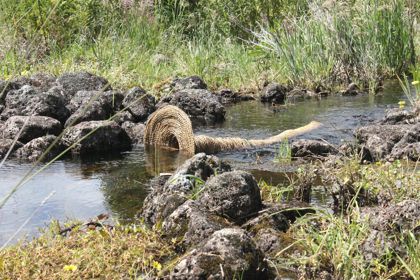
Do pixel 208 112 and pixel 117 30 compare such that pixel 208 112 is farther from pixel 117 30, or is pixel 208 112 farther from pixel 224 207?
pixel 224 207

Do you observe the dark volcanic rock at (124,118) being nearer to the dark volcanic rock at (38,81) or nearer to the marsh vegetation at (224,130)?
the marsh vegetation at (224,130)

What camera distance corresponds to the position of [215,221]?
571 centimetres

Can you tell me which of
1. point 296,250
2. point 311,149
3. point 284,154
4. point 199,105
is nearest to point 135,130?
point 199,105

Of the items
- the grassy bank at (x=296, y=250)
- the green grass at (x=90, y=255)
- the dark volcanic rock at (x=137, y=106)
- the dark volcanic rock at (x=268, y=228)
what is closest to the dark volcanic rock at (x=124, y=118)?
the dark volcanic rock at (x=137, y=106)

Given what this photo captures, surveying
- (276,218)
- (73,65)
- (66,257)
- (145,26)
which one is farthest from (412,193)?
(145,26)

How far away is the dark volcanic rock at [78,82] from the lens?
13.2 metres

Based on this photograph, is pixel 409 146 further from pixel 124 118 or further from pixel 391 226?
pixel 124 118

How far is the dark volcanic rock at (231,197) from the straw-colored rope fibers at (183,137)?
3960mm

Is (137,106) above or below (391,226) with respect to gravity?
above

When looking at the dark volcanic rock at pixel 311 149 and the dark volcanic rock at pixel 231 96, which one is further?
the dark volcanic rock at pixel 231 96

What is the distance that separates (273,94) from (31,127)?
481 cm

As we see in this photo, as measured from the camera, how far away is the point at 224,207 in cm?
597

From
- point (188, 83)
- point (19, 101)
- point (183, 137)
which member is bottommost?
point (183, 137)

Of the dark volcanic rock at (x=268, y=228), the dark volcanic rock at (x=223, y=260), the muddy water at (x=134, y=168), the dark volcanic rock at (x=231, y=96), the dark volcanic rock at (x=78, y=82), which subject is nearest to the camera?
the dark volcanic rock at (x=223, y=260)
